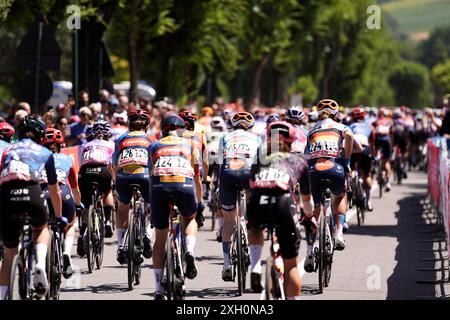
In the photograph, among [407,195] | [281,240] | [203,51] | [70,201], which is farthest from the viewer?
[203,51]

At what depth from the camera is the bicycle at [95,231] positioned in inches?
614

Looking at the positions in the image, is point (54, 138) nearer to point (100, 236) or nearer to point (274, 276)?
point (100, 236)

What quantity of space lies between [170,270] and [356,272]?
4.25 m

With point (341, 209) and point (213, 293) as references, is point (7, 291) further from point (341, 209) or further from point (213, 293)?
point (341, 209)

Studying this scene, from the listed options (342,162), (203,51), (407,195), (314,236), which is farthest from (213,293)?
(203,51)

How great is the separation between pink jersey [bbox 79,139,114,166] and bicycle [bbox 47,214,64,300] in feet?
11.0

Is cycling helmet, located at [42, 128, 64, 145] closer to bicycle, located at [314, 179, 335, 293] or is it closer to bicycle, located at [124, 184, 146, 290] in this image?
bicycle, located at [124, 184, 146, 290]

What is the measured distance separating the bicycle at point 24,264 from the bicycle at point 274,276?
6.28ft

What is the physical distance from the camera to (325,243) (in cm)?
1380

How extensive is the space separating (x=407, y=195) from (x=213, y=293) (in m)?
18.8

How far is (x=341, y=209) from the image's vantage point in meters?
15.8

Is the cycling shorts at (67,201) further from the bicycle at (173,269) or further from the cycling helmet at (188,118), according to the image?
the cycling helmet at (188,118)
